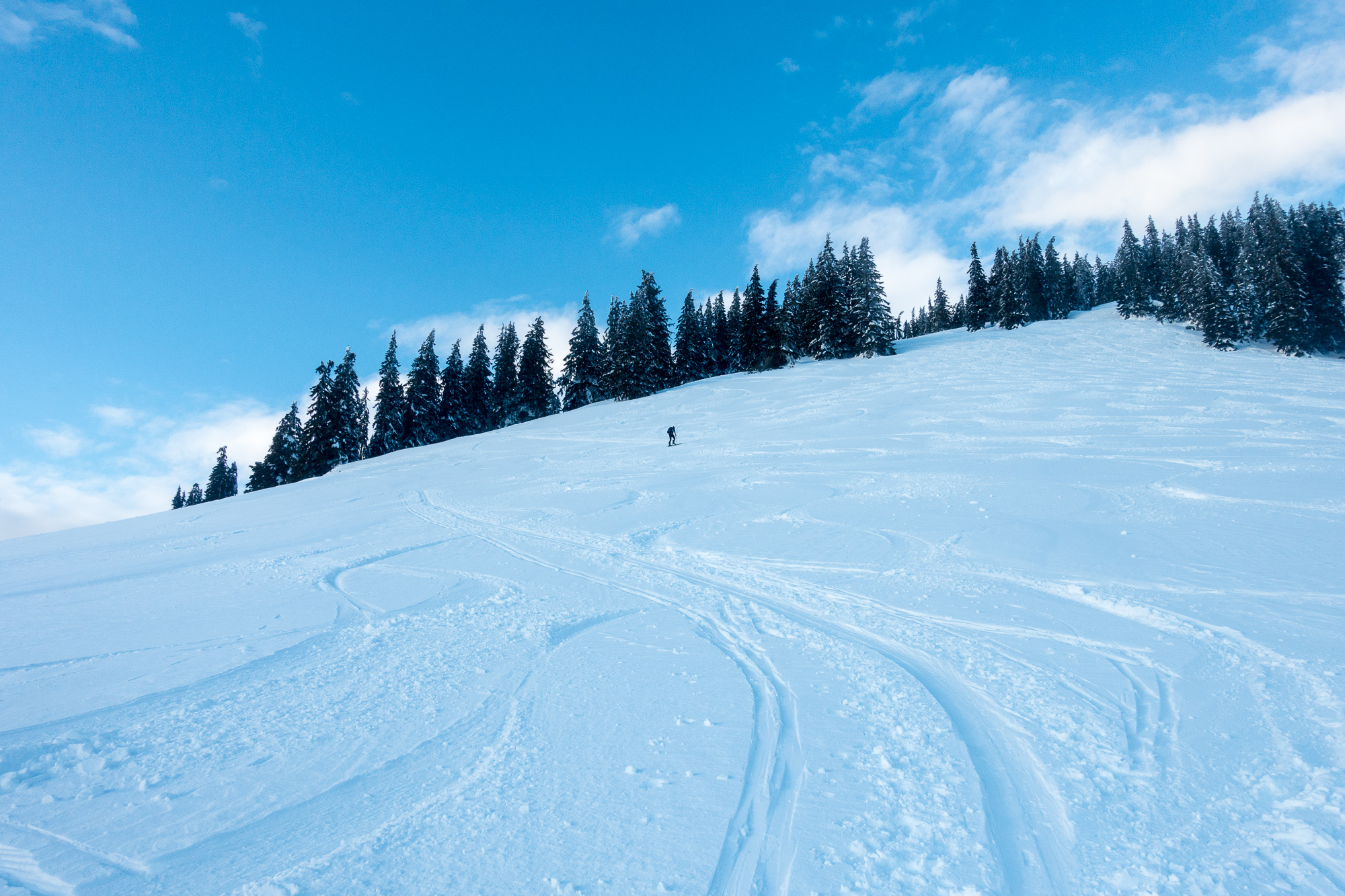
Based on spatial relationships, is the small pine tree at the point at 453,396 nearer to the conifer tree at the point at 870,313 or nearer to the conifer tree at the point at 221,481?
the conifer tree at the point at 221,481

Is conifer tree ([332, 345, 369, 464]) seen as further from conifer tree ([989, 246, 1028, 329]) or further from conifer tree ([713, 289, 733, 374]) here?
conifer tree ([989, 246, 1028, 329])

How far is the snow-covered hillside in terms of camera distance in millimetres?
2666

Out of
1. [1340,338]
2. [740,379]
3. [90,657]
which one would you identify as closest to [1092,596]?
[90,657]

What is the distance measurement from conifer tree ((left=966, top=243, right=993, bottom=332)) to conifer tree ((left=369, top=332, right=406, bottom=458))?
60158 millimetres

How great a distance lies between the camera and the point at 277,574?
8.09 m

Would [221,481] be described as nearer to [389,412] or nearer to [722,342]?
[389,412]

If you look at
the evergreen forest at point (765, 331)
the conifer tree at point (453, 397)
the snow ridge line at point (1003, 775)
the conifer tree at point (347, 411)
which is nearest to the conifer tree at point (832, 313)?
the evergreen forest at point (765, 331)

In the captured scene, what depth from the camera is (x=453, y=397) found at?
161 ft

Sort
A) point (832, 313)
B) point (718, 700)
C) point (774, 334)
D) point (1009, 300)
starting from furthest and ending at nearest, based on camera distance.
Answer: point (1009, 300) < point (774, 334) < point (832, 313) < point (718, 700)

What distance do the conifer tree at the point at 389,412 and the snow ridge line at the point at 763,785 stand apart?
45893 mm

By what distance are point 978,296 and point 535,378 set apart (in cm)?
5107

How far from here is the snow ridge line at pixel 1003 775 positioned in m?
2.61

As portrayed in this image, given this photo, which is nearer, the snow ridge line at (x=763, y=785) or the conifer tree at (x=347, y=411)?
the snow ridge line at (x=763, y=785)

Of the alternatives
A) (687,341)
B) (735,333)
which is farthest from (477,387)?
(735,333)
